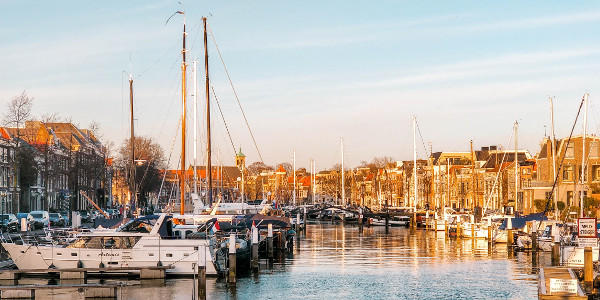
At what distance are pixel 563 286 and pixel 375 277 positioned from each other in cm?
1776

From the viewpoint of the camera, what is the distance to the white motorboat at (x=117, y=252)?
47000 mm

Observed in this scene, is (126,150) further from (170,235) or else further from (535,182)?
(170,235)

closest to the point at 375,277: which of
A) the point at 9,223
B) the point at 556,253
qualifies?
the point at 556,253

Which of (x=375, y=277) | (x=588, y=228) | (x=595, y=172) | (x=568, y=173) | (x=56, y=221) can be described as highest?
(x=595, y=172)

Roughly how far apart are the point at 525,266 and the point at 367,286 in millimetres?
16211

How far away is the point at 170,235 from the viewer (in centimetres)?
5034

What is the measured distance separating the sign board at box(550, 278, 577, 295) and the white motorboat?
1924cm

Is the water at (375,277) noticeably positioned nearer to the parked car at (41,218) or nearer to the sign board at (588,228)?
the sign board at (588,228)

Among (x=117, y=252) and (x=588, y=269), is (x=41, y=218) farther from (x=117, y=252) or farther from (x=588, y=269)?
(x=588, y=269)

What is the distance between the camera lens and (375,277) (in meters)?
51.3

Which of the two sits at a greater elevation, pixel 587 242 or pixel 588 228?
pixel 588 228

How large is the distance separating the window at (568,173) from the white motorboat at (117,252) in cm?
7170

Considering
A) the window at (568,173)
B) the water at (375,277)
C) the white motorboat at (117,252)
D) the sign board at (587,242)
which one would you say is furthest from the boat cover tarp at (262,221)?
the window at (568,173)

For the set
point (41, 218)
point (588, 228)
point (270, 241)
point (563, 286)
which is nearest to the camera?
point (563, 286)
